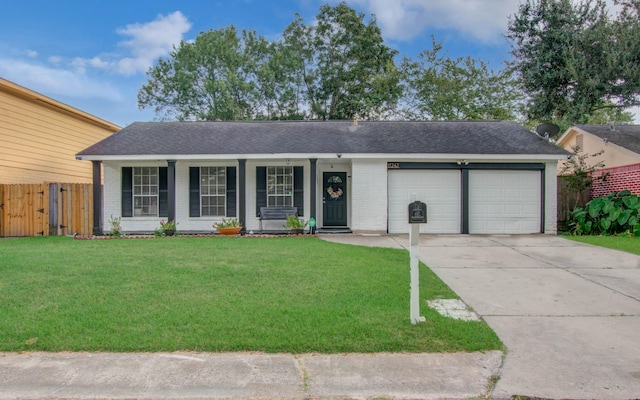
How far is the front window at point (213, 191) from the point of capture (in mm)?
13117

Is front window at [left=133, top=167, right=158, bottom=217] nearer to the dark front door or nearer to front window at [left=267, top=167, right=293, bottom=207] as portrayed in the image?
front window at [left=267, top=167, right=293, bottom=207]

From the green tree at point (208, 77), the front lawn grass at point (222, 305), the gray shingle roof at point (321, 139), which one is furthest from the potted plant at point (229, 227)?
the green tree at point (208, 77)

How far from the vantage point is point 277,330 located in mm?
3793

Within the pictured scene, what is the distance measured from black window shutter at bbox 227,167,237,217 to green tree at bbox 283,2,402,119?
16676mm

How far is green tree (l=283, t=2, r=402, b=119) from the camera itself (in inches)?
1117

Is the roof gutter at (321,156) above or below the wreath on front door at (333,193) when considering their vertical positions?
above

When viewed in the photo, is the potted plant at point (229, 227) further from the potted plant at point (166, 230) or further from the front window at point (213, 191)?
the potted plant at point (166, 230)

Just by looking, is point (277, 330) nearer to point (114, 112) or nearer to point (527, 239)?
point (527, 239)

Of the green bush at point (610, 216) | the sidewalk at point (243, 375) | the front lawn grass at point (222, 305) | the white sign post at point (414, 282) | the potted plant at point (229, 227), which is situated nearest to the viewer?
the sidewalk at point (243, 375)

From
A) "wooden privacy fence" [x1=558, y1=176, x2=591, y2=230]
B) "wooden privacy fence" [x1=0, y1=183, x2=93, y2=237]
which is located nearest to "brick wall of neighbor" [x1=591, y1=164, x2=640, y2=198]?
"wooden privacy fence" [x1=558, y1=176, x2=591, y2=230]

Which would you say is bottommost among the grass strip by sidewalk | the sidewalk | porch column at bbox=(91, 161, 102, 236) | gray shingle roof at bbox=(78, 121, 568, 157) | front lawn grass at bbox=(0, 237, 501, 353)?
the sidewalk

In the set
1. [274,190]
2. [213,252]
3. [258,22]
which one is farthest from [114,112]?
[213,252]

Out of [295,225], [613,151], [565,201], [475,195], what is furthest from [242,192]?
[613,151]

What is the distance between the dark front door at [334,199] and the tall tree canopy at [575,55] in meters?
9.28
